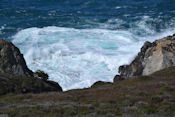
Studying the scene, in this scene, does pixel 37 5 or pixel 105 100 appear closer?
pixel 105 100

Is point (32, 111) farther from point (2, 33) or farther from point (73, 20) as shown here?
point (73, 20)

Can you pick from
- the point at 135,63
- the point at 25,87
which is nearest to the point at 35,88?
the point at 25,87

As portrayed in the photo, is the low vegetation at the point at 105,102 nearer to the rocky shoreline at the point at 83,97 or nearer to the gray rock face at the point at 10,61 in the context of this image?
the rocky shoreline at the point at 83,97

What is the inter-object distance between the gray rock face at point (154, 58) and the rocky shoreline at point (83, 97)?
537 cm

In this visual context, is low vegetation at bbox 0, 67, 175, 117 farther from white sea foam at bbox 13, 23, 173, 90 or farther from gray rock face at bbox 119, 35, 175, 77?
white sea foam at bbox 13, 23, 173, 90

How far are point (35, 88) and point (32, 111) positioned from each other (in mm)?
8615

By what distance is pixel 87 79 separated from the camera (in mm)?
38562

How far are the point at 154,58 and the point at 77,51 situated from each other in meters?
15.2

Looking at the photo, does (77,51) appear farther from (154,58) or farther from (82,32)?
(154,58)

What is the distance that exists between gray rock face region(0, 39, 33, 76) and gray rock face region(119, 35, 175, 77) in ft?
32.6

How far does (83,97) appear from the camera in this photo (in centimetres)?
2009

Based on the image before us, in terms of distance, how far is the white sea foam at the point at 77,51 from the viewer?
39.6 metres

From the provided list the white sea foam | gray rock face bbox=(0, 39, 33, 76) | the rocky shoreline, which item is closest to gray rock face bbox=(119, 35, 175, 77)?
the white sea foam

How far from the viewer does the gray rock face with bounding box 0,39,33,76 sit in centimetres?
2913
